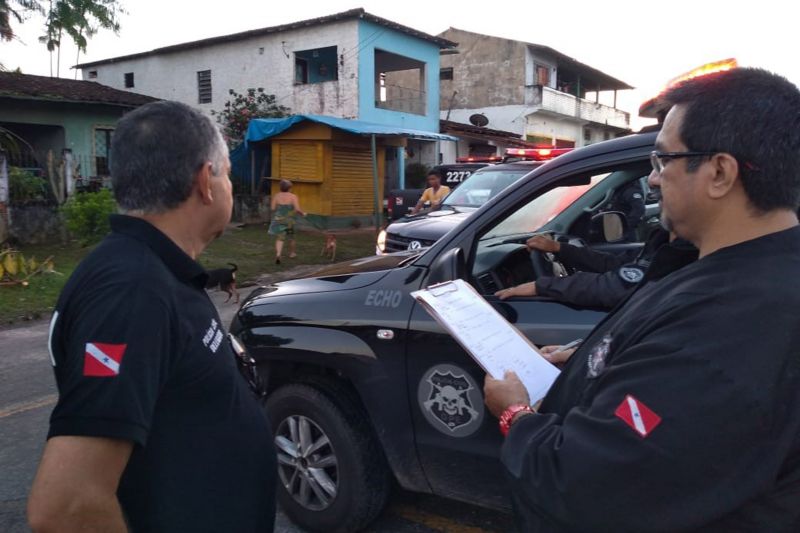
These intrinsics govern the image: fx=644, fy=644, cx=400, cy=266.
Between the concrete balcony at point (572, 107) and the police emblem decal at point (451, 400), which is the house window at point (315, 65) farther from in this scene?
the police emblem decal at point (451, 400)

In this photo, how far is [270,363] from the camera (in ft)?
10.4

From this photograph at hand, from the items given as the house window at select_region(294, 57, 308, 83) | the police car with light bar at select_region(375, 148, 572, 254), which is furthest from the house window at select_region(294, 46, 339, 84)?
the police car with light bar at select_region(375, 148, 572, 254)

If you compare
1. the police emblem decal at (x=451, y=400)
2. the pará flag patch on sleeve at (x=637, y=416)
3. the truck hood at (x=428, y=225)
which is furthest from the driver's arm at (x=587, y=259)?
the truck hood at (x=428, y=225)

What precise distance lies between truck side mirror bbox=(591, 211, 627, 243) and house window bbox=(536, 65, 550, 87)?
27.9 metres

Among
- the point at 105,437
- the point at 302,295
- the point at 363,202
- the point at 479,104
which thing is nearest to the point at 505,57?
the point at 479,104

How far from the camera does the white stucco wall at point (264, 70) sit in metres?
20.5

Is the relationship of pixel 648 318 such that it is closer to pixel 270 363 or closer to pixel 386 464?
pixel 386 464

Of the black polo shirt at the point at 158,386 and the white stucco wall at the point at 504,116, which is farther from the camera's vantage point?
the white stucco wall at the point at 504,116

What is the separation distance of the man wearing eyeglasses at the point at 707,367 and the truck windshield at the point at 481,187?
22.9 ft

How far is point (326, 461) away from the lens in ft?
9.86

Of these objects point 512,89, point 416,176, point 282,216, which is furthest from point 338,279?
point 512,89

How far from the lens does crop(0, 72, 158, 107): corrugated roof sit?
53.2 ft

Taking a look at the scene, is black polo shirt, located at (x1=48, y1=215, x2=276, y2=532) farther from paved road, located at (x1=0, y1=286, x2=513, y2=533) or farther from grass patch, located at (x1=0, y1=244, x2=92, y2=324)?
grass patch, located at (x1=0, y1=244, x2=92, y2=324)

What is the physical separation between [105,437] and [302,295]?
191 cm
